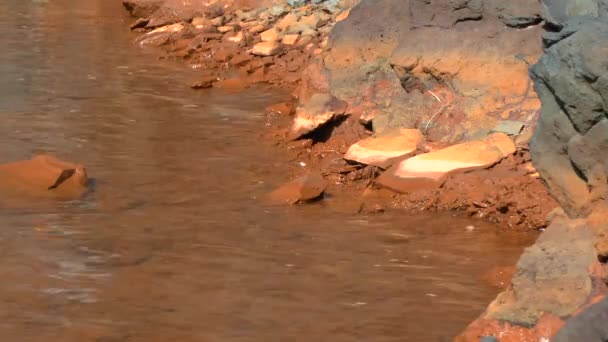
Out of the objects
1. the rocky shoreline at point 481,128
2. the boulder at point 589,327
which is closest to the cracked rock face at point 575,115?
the rocky shoreline at point 481,128

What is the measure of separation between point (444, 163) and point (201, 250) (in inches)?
77.7

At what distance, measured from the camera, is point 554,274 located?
4.64 m

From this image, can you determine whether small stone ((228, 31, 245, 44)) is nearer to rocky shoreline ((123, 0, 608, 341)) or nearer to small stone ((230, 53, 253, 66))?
small stone ((230, 53, 253, 66))

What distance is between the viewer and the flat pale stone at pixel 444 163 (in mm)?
7230

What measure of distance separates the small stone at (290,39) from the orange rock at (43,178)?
5.02 meters

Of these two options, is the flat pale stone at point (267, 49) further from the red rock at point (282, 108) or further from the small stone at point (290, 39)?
the red rock at point (282, 108)

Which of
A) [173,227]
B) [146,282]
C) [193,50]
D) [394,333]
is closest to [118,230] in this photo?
[173,227]

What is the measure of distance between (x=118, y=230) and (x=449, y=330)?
2.18 meters

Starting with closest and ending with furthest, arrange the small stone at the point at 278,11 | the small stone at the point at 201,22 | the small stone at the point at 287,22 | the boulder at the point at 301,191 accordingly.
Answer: the boulder at the point at 301,191 < the small stone at the point at 287,22 < the small stone at the point at 278,11 < the small stone at the point at 201,22

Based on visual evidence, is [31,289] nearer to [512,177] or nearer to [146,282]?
[146,282]

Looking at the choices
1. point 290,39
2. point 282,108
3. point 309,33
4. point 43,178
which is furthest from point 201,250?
point 309,33

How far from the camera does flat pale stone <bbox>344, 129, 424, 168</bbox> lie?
7660mm

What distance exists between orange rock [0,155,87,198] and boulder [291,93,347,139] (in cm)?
189

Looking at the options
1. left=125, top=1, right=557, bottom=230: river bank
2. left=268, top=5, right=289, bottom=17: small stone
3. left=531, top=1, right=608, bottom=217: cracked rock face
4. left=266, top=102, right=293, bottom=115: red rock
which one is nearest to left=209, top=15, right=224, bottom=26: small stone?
left=125, top=1, right=557, bottom=230: river bank
